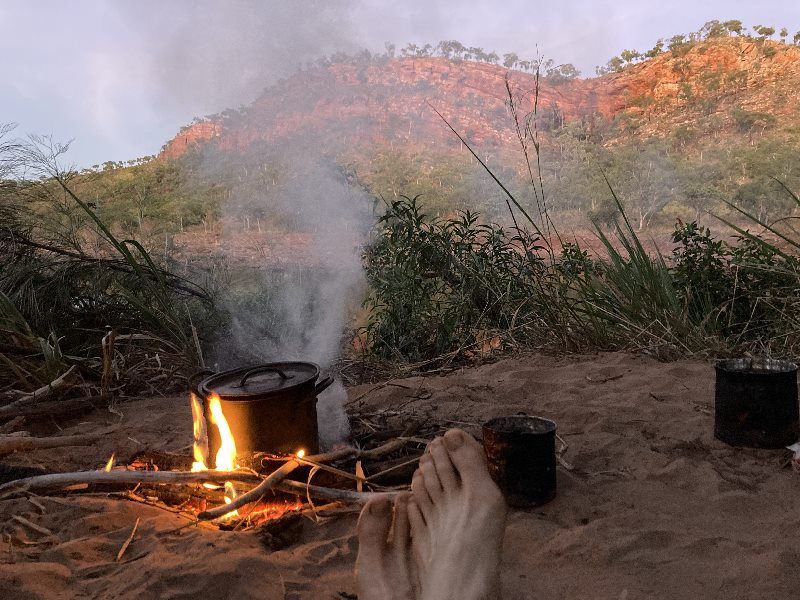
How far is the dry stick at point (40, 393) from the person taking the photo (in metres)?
3.42

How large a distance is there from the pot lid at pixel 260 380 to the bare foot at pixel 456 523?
30.8 inches

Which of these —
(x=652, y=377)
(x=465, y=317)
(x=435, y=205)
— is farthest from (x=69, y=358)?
(x=435, y=205)

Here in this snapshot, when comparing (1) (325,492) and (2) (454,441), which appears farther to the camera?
(1) (325,492)

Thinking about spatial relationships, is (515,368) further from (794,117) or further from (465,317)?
(794,117)

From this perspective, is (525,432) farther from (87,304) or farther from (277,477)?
(87,304)

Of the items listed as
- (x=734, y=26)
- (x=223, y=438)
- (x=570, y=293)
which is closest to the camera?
(x=223, y=438)

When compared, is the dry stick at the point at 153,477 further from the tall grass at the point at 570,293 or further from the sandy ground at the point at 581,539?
the tall grass at the point at 570,293

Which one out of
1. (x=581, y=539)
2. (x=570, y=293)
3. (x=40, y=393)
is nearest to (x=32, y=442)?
(x=40, y=393)

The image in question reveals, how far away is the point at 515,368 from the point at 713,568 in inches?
100

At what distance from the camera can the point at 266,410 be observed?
2.25 meters

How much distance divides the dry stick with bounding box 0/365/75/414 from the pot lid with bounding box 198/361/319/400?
1748 mm

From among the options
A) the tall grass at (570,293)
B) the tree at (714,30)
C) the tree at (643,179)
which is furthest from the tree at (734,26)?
the tall grass at (570,293)

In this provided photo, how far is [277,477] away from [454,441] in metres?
0.74

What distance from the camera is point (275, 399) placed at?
2.24 meters
